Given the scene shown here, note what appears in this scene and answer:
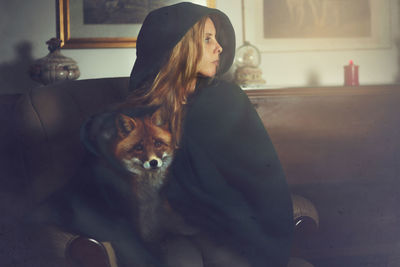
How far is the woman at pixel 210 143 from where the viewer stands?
90cm

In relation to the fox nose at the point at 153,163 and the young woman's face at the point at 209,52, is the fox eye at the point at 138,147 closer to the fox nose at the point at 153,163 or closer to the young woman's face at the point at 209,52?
the fox nose at the point at 153,163

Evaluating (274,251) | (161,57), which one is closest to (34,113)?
(161,57)

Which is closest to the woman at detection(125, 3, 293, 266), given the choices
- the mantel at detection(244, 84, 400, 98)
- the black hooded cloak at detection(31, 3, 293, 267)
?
→ the black hooded cloak at detection(31, 3, 293, 267)

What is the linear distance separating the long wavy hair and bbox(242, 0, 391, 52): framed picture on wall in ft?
2.17

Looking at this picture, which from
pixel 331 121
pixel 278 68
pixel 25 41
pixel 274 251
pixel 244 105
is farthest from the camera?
pixel 278 68

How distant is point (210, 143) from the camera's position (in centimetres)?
95

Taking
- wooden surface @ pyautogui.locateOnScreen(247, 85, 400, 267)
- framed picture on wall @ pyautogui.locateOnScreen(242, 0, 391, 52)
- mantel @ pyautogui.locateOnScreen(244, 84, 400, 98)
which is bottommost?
wooden surface @ pyautogui.locateOnScreen(247, 85, 400, 267)

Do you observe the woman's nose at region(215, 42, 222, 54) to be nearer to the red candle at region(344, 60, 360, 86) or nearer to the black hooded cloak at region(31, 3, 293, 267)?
the black hooded cloak at region(31, 3, 293, 267)

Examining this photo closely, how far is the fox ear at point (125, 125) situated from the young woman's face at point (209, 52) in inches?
10.6

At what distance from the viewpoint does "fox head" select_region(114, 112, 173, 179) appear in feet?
2.91

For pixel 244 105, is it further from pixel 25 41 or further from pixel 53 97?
pixel 25 41

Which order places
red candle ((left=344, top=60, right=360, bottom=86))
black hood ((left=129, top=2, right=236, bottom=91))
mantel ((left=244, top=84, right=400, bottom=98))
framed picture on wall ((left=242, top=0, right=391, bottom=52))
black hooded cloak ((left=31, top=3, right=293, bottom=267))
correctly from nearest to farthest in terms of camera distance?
black hooded cloak ((left=31, top=3, right=293, bottom=267)) < black hood ((left=129, top=2, right=236, bottom=91)) < mantel ((left=244, top=84, right=400, bottom=98)) < red candle ((left=344, top=60, right=360, bottom=86)) < framed picture on wall ((left=242, top=0, right=391, bottom=52))

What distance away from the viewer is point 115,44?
4.94ft

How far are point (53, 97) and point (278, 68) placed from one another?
3.49 feet
